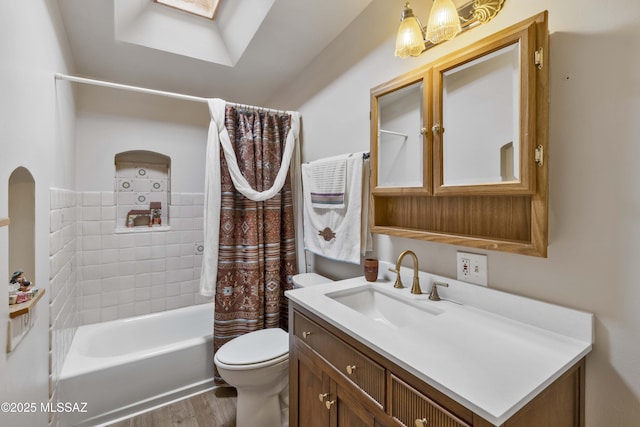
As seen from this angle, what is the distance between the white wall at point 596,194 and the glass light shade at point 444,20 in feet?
0.48

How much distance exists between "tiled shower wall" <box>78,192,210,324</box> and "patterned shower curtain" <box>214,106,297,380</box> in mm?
904

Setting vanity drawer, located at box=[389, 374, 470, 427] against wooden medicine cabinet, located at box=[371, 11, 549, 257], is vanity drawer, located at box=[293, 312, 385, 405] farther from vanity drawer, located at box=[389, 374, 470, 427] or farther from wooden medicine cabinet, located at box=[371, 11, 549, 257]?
wooden medicine cabinet, located at box=[371, 11, 549, 257]

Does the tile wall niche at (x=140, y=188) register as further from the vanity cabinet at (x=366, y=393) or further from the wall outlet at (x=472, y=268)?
the wall outlet at (x=472, y=268)

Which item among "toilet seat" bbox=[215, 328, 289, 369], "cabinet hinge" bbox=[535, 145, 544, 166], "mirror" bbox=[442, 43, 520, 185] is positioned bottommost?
"toilet seat" bbox=[215, 328, 289, 369]

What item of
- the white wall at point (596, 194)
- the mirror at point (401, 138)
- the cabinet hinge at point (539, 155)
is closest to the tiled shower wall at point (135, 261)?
the mirror at point (401, 138)

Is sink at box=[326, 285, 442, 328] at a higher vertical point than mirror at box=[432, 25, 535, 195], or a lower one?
lower

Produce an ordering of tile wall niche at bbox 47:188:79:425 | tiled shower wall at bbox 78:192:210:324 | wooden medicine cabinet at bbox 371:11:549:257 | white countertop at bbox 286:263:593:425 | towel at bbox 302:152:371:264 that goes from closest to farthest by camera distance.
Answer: white countertop at bbox 286:263:593:425 → wooden medicine cabinet at bbox 371:11:549:257 → tile wall niche at bbox 47:188:79:425 → towel at bbox 302:152:371:264 → tiled shower wall at bbox 78:192:210:324

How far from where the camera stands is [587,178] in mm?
862

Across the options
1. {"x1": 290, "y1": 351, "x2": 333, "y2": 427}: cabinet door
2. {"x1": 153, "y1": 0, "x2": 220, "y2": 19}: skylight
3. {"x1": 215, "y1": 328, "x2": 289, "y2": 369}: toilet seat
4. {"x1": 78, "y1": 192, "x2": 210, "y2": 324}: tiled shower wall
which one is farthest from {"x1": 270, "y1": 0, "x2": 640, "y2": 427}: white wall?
{"x1": 78, "y1": 192, "x2": 210, "y2": 324}: tiled shower wall

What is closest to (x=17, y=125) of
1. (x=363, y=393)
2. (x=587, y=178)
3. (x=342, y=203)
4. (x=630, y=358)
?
(x=342, y=203)

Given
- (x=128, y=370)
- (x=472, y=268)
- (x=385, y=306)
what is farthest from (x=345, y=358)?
(x=128, y=370)

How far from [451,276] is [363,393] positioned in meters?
0.60

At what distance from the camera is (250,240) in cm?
204

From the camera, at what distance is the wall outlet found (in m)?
1.11
